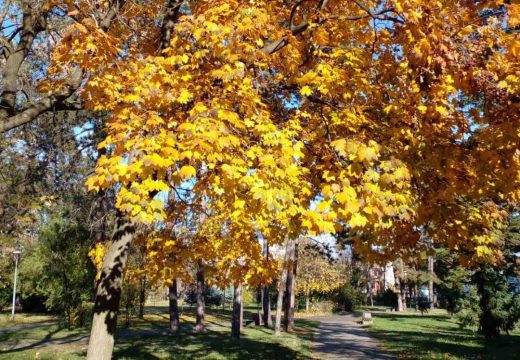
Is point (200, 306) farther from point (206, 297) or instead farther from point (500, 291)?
point (206, 297)

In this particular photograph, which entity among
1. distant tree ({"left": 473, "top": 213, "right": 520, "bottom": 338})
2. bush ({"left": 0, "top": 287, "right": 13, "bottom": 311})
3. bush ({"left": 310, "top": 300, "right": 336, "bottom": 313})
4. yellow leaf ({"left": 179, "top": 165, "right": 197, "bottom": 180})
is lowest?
bush ({"left": 310, "top": 300, "right": 336, "bottom": 313})

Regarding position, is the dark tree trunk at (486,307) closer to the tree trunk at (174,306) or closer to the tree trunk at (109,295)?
the tree trunk at (174,306)

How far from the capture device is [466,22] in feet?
18.0

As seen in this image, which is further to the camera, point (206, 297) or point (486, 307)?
point (206, 297)

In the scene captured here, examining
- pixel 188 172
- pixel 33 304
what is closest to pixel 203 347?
pixel 188 172

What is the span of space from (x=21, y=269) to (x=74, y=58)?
3018 centimetres

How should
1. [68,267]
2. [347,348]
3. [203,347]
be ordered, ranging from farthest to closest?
[68,267]
[347,348]
[203,347]

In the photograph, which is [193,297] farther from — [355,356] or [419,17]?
[419,17]

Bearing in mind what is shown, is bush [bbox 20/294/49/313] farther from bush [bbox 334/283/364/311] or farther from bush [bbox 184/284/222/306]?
bush [bbox 334/283/364/311]

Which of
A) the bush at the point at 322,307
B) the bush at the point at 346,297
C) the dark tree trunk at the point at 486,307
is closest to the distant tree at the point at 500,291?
the dark tree trunk at the point at 486,307

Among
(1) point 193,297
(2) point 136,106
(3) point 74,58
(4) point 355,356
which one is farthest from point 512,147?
(1) point 193,297

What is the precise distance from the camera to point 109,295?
6.40 meters

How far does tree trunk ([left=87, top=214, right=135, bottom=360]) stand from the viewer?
616 centimetres

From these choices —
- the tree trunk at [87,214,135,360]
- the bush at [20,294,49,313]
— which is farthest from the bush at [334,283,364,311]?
the tree trunk at [87,214,135,360]
